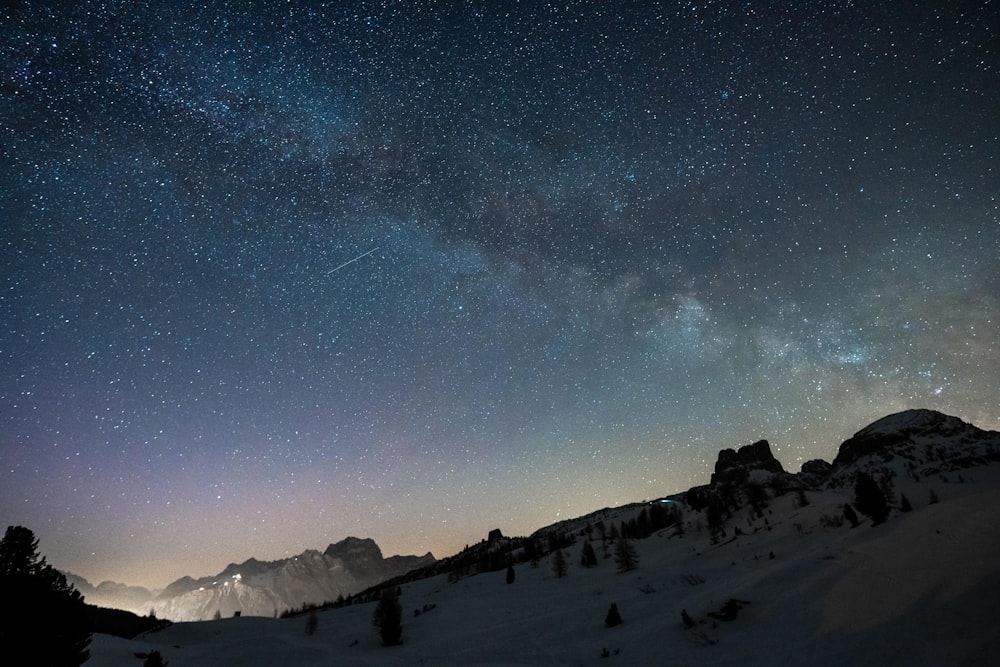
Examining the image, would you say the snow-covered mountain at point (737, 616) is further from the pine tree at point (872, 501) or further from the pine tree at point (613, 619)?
the pine tree at point (872, 501)

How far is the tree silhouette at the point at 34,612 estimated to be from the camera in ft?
45.9

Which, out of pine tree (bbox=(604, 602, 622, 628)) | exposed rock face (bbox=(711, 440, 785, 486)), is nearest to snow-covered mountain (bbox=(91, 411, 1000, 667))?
pine tree (bbox=(604, 602, 622, 628))

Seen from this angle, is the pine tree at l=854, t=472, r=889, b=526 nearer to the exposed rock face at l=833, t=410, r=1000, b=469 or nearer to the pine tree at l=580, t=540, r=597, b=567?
the pine tree at l=580, t=540, r=597, b=567

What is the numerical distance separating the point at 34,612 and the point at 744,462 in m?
207

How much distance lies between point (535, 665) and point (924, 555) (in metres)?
15.9

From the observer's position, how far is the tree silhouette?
1398 cm

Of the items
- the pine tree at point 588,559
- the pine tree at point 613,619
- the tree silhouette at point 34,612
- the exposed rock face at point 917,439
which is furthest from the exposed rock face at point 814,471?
the tree silhouette at point 34,612

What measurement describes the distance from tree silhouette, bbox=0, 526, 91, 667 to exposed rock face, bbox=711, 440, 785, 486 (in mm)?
181367

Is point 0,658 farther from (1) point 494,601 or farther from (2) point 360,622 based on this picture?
(1) point 494,601

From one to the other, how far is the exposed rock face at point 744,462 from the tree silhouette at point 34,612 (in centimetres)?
18137

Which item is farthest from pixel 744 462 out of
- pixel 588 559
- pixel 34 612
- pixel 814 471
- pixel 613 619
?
pixel 34 612

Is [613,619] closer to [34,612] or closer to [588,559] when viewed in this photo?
[34,612]

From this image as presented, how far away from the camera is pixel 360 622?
3756 cm

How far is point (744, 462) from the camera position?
596 feet
